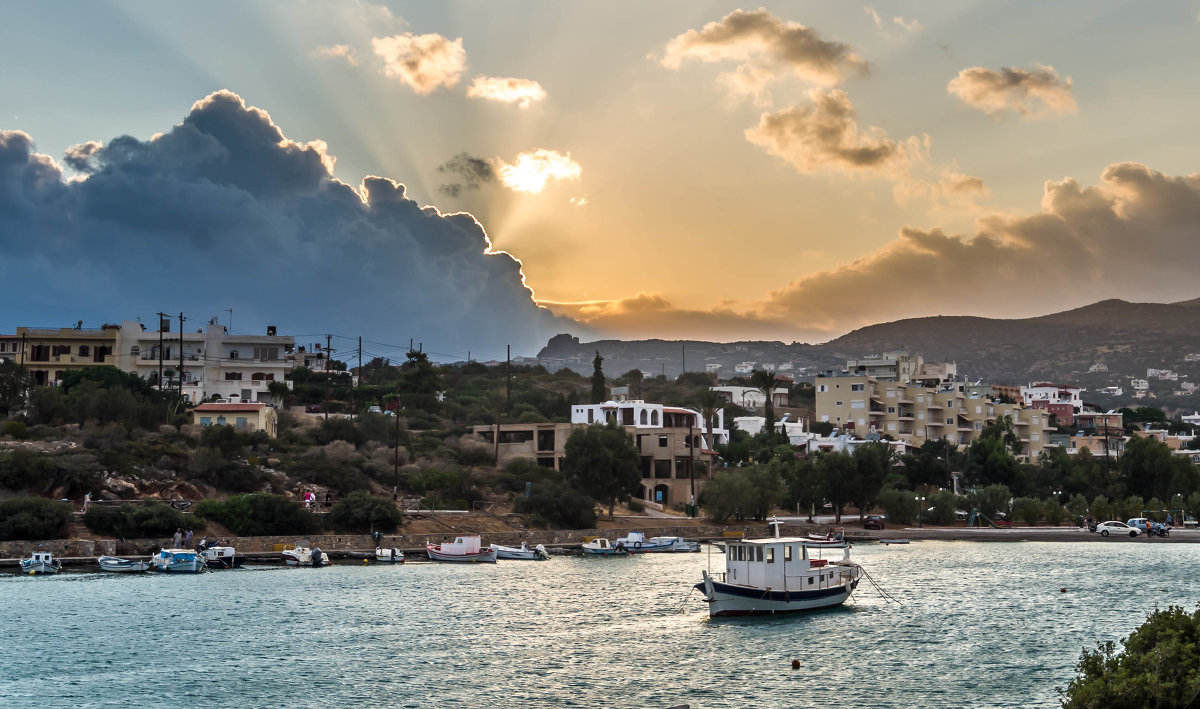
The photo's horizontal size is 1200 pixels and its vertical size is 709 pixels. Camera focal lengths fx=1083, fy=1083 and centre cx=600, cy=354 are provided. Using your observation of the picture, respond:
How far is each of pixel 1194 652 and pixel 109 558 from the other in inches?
2256

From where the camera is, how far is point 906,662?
36688 millimetres

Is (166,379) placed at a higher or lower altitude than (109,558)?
higher

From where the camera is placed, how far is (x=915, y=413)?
6058 inches

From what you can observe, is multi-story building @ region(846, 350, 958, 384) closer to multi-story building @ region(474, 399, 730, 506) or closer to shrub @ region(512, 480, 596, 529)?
multi-story building @ region(474, 399, 730, 506)

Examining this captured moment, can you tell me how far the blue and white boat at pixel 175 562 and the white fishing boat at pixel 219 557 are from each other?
5.27 feet

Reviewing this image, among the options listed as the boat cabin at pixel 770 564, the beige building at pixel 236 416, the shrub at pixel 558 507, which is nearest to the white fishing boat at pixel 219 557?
the shrub at pixel 558 507

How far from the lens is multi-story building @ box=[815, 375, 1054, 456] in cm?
15175

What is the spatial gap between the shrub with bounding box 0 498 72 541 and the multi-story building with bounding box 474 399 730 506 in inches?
1844

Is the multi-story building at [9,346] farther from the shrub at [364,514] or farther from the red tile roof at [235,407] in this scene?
the shrub at [364,514]

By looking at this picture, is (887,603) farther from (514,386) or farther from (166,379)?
(514,386)

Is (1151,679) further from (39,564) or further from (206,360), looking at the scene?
(206,360)

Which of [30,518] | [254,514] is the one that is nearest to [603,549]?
[254,514]

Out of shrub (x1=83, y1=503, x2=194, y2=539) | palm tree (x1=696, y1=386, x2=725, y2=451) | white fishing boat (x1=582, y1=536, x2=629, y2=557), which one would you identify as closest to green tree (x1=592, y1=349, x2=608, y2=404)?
palm tree (x1=696, y1=386, x2=725, y2=451)

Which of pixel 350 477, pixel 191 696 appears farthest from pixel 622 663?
pixel 350 477
